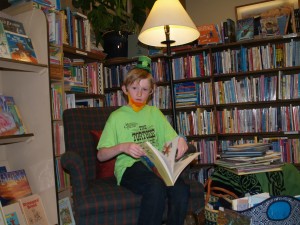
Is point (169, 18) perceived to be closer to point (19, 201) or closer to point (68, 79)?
point (68, 79)

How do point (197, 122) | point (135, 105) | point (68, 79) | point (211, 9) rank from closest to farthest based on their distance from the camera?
point (135, 105), point (68, 79), point (197, 122), point (211, 9)

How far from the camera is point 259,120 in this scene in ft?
9.25

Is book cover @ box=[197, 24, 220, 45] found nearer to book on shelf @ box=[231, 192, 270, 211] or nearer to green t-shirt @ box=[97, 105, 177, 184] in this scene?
green t-shirt @ box=[97, 105, 177, 184]

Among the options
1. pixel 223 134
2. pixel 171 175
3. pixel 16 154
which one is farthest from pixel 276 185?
pixel 16 154

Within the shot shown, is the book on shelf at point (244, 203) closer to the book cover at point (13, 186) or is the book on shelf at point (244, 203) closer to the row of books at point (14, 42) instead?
the book cover at point (13, 186)

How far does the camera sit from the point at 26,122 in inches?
73.4

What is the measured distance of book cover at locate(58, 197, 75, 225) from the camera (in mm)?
2105

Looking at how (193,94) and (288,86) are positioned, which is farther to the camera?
(193,94)

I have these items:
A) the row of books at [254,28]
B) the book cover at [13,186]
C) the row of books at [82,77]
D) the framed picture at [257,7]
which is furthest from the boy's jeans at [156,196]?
the framed picture at [257,7]

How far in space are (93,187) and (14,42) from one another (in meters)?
0.95

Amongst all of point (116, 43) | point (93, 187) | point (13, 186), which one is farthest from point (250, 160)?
point (116, 43)

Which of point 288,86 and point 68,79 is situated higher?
point 68,79

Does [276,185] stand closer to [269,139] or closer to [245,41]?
[269,139]

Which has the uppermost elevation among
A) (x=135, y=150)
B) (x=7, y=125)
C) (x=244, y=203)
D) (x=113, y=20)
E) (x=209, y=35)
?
(x=113, y=20)
